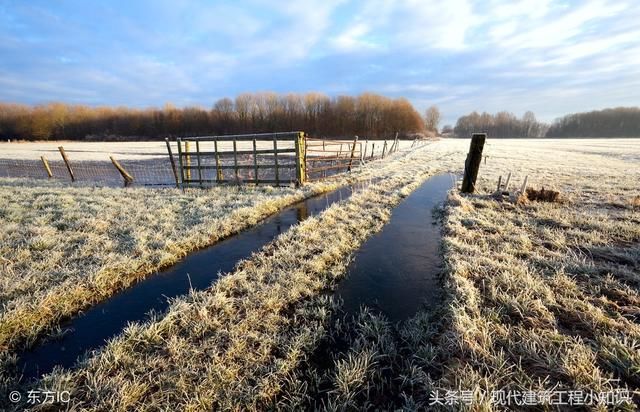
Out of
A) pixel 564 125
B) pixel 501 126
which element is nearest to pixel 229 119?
pixel 501 126

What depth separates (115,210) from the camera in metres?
7.76

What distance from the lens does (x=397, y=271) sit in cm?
484

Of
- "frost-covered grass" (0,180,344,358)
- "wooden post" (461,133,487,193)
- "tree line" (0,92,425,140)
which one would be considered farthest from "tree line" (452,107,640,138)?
"frost-covered grass" (0,180,344,358)

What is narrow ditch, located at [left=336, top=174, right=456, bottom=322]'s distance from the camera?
392 cm

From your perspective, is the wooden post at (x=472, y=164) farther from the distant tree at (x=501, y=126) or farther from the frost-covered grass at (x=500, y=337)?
the distant tree at (x=501, y=126)

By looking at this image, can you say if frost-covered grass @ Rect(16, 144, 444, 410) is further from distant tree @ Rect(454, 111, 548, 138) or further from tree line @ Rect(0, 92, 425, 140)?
distant tree @ Rect(454, 111, 548, 138)

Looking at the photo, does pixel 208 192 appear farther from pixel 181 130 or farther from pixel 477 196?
pixel 181 130

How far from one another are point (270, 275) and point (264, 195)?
18.7ft

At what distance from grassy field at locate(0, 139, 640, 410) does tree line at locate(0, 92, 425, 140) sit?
7335 cm
